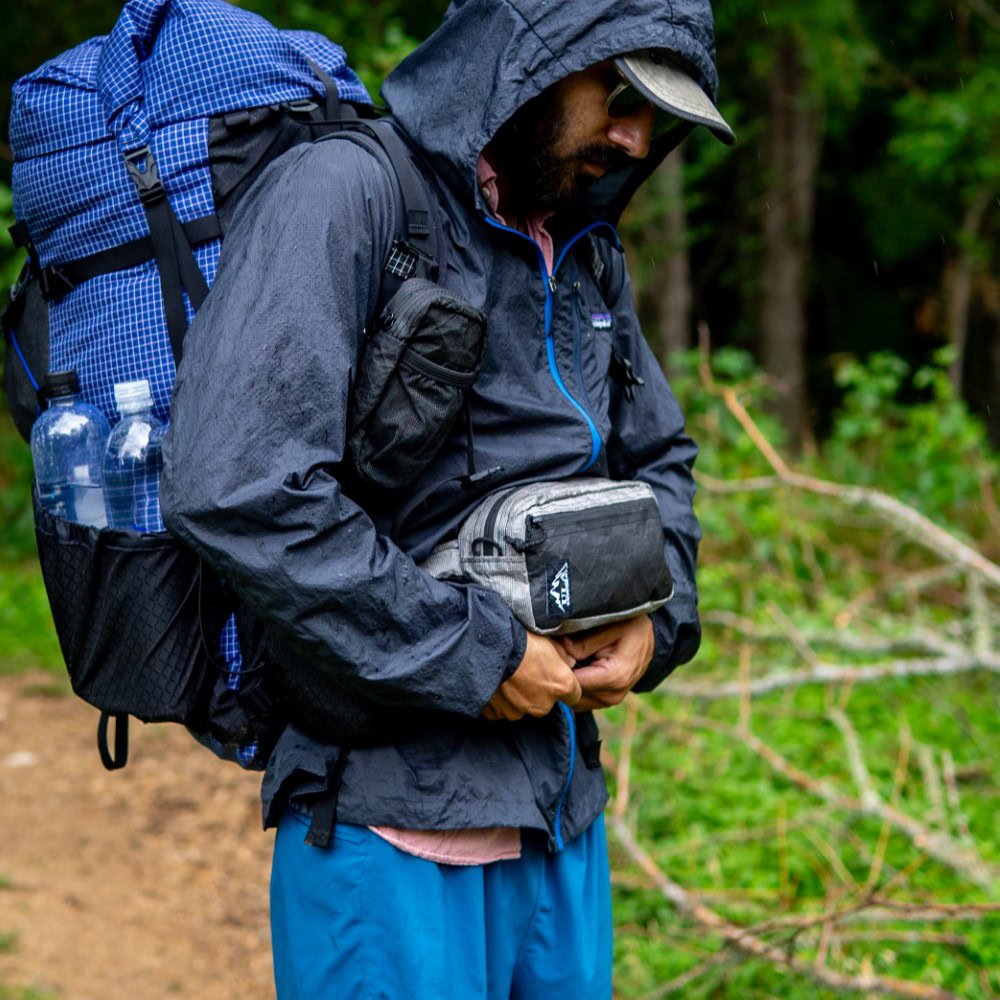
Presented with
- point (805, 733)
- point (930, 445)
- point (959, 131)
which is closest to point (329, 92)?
point (805, 733)

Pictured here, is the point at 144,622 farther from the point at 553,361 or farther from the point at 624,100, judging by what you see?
the point at 624,100

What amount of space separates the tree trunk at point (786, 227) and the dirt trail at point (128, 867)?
308 inches

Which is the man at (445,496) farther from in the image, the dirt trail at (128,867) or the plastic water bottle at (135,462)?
the dirt trail at (128,867)

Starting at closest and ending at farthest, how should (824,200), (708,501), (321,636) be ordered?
(321,636) < (708,501) < (824,200)

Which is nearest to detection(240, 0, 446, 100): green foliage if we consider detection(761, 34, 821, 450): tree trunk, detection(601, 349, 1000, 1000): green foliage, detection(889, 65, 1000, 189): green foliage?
detection(601, 349, 1000, 1000): green foliage

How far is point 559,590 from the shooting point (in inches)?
71.7

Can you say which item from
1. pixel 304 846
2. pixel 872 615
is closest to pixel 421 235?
pixel 304 846

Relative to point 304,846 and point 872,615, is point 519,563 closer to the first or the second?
point 304,846

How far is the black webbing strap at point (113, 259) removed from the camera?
182 centimetres

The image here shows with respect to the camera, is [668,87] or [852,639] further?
[852,639]

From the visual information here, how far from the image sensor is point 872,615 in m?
5.94

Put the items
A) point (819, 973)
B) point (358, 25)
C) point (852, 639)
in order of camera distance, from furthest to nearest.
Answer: point (358, 25), point (852, 639), point (819, 973)

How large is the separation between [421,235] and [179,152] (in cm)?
39

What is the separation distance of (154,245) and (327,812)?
2.92 ft
